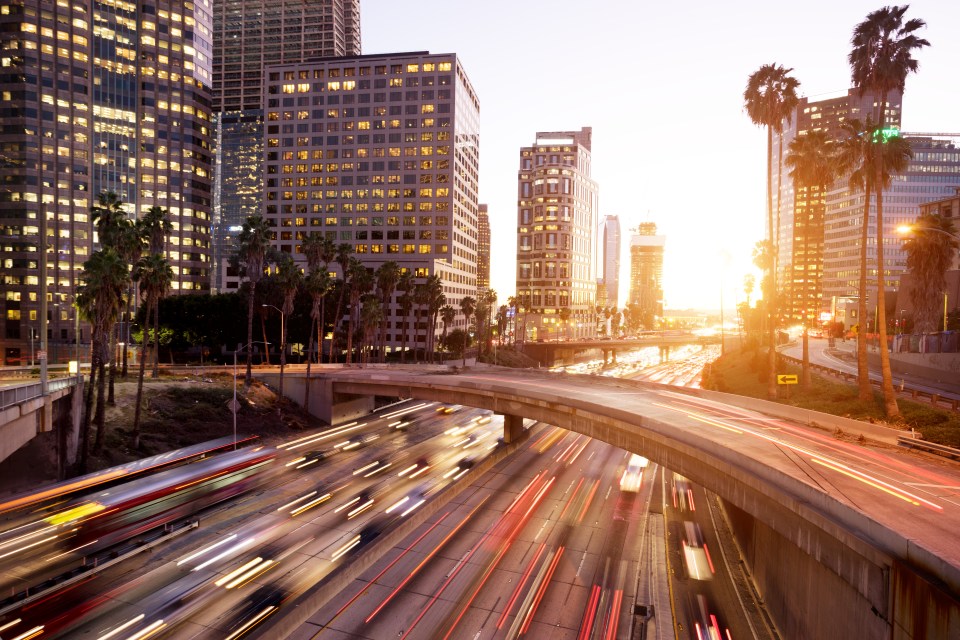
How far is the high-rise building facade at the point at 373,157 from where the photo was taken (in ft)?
501

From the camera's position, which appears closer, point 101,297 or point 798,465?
point 798,465

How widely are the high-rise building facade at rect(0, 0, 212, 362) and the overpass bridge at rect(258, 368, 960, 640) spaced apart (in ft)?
360

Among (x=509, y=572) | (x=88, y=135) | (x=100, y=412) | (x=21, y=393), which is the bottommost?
(x=509, y=572)

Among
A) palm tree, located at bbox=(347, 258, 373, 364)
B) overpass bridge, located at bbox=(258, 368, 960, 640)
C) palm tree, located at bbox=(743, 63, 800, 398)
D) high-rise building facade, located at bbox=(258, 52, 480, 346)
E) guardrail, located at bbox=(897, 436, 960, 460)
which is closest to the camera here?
overpass bridge, located at bbox=(258, 368, 960, 640)

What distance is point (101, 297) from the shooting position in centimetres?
4334

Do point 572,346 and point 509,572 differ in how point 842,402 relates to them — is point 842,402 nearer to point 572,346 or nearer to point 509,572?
point 509,572

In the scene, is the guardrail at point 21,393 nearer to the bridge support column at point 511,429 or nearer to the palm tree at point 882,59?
the bridge support column at point 511,429

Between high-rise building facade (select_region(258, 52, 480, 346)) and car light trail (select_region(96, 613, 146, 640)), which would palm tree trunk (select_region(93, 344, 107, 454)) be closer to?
car light trail (select_region(96, 613, 146, 640))

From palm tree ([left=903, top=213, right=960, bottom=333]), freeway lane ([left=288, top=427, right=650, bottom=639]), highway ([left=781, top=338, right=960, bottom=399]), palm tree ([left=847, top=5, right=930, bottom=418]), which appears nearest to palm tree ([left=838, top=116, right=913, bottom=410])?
palm tree ([left=847, top=5, right=930, bottom=418])

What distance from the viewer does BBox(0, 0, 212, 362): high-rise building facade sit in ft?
403

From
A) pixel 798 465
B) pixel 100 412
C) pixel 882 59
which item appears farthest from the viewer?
pixel 100 412

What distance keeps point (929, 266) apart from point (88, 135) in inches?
6790

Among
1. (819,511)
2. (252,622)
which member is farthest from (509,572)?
(819,511)

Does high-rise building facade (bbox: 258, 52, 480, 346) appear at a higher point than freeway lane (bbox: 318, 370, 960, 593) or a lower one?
higher
